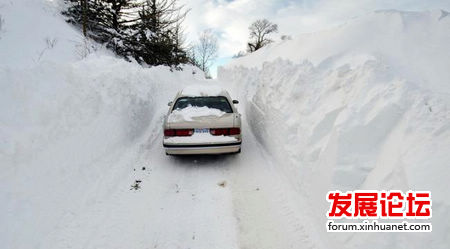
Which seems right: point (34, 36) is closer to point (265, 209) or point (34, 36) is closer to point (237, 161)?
point (237, 161)

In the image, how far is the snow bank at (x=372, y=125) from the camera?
8.76 ft

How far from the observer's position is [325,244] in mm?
3045

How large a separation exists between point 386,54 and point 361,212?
4.74 m

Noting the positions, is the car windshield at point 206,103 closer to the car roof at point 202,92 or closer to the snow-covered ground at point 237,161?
the car roof at point 202,92

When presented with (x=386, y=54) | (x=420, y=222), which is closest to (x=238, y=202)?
(x=420, y=222)

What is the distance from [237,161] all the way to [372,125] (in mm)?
3035

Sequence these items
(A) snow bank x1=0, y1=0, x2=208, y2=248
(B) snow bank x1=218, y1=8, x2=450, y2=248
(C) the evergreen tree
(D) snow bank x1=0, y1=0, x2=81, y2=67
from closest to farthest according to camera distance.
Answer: (B) snow bank x1=218, y1=8, x2=450, y2=248
(A) snow bank x1=0, y1=0, x2=208, y2=248
(D) snow bank x1=0, y1=0, x2=81, y2=67
(C) the evergreen tree

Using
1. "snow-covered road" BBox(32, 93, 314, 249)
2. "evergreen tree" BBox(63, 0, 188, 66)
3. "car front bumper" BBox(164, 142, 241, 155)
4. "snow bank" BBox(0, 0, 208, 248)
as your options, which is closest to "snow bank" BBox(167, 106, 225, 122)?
"car front bumper" BBox(164, 142, 241, 155)

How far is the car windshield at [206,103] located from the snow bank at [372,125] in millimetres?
1291

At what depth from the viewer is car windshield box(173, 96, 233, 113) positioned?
5.91 m

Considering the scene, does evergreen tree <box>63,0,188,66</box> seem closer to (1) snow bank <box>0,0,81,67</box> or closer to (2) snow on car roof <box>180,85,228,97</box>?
(1) snow bank <box>0,0,81,67</box>

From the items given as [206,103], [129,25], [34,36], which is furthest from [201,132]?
[129,25]

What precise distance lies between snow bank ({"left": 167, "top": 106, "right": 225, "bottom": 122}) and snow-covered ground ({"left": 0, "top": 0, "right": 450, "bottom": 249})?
3.54 ft

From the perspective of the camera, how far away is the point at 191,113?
18.1ft
